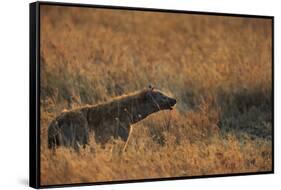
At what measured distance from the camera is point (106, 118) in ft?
29.0

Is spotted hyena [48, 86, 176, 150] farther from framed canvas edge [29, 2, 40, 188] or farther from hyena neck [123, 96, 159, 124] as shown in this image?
framed canvas edge [29, 2, 40, 188]

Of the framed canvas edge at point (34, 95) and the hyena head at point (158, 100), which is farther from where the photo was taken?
the hyena head at point (158, 100)

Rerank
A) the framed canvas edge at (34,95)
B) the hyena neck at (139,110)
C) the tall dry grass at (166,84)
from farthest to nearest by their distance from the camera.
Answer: the hyena neck at (139,110) < the tall dry grass at (166,84) < the framed canvas edge at (34,95)

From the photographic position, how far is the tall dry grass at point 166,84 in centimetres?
860

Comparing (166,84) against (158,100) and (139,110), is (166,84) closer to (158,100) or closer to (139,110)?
(158,100)

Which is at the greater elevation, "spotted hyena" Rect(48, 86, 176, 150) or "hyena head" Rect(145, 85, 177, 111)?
"hyena head" Rect(145, 85, 177, 111)

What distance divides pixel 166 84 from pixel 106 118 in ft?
2.64

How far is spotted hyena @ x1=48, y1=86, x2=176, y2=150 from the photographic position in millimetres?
8609

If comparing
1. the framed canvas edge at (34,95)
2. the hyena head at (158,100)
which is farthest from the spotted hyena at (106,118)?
the framed canvas edge at (34,95)

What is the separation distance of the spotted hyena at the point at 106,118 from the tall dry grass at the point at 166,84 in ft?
0.25

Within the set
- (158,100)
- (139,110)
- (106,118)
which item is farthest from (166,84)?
(106,118)

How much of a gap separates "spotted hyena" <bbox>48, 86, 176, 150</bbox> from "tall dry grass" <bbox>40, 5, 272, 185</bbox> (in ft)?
0.25

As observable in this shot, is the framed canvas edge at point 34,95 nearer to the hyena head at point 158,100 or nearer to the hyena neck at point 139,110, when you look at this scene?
the hyena neck at point 139,110

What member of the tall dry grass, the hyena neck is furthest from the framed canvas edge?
the hyena neck
